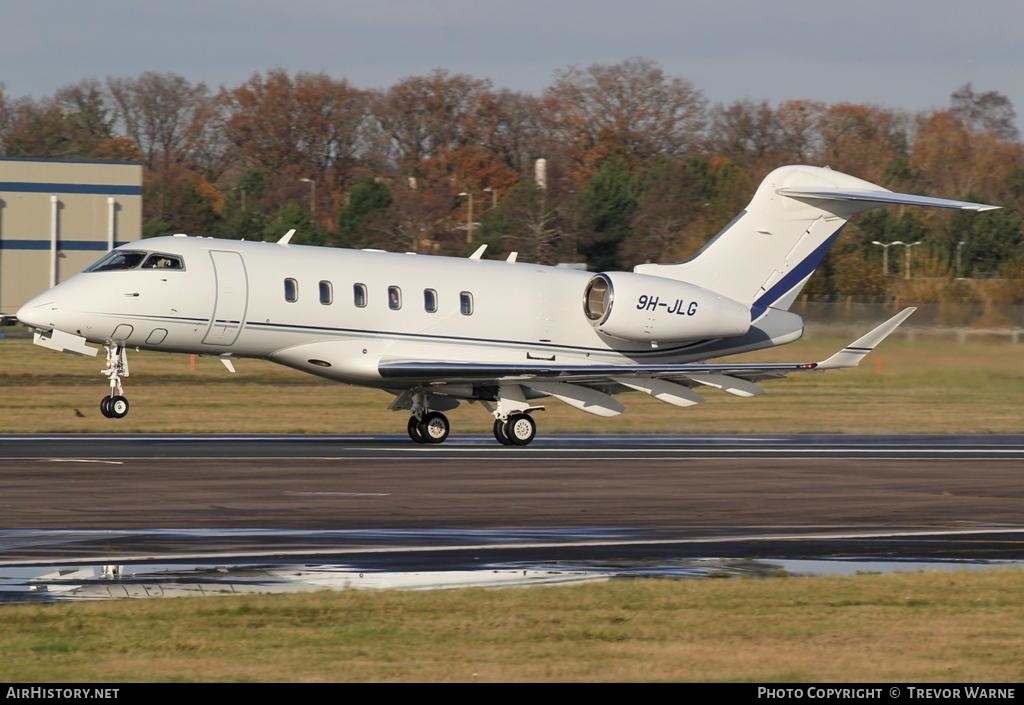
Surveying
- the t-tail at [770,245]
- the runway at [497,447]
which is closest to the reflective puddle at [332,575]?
the runway at [497,447]

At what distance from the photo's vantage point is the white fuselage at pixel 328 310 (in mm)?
25219

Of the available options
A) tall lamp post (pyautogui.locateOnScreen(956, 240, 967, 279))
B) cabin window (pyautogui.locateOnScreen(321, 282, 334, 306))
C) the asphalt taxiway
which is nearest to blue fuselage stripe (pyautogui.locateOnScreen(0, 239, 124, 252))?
tall lamp post (pyautogui.locateOnScreen(956, 240, 967, 279))

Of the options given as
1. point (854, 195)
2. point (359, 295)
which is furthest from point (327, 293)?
point (854, 195)

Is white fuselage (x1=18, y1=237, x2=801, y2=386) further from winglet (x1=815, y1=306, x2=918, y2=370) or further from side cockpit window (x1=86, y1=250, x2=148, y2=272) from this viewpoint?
winglet (x1=815, y1=306, x2=918, y2=370)

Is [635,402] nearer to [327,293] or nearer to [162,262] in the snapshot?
[327,293]

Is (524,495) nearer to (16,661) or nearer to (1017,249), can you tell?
(16,661)

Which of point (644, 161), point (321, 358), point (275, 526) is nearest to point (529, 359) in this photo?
point (321, 358)

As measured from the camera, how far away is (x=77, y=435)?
2788 centimetres

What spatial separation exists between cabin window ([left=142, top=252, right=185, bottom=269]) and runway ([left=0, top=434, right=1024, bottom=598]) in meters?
2.84

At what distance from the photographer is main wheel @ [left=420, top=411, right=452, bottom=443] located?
27.2m

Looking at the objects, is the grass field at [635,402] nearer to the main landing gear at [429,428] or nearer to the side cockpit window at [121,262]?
the main landing gear at [429,428]

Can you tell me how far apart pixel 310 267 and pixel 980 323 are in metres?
18.1

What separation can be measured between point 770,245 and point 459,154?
258ft

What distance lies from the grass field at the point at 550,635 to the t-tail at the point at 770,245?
16951 mm
